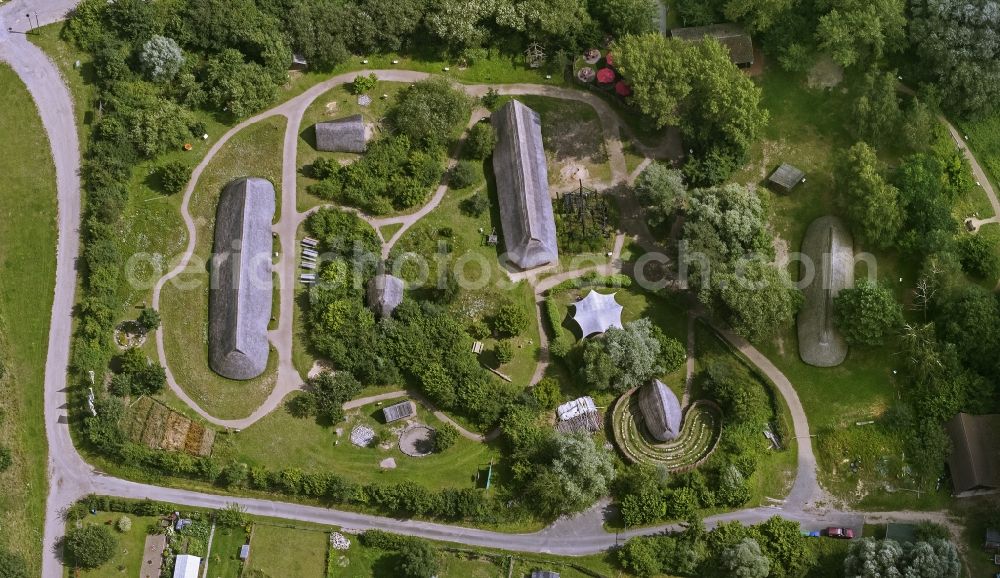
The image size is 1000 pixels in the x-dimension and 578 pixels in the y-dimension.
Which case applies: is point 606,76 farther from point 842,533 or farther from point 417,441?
point 842,533

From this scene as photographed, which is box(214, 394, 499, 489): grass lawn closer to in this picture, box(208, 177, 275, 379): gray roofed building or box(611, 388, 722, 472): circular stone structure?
box(208, 177, 275, 379): gray roofed building

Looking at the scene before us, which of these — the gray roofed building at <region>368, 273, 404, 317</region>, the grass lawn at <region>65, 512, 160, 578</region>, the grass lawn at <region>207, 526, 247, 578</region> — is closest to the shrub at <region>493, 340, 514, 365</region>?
the gray roofed building at <region>368, 273, 404, 317</region>

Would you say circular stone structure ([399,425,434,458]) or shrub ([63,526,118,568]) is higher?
circular stone structure ([399,425,434,458])

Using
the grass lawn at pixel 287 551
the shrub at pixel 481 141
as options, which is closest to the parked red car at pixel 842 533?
the grass lawn at pixel 287 551

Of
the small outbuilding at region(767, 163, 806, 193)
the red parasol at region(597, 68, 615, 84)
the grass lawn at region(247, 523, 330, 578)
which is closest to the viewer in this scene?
the grass lawn at region(247, 523, 330, 578)

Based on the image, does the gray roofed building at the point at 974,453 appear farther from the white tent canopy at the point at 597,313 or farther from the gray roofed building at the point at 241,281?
the gray roofed building at the point at 241,281

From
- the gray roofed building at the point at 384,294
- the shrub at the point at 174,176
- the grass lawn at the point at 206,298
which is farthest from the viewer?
the shrub at the point at 174,176
